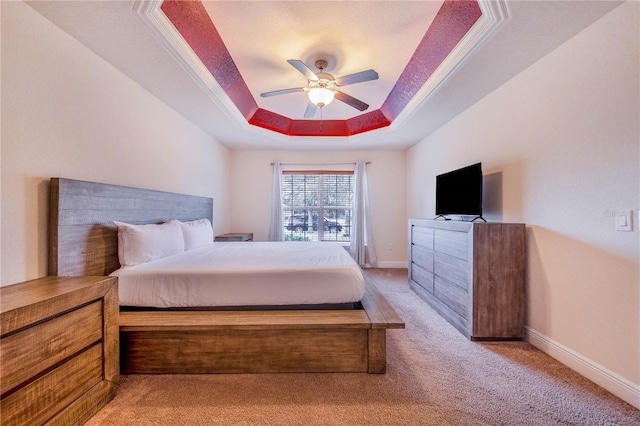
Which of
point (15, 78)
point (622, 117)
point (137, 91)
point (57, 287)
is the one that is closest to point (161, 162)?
point (137, 91)

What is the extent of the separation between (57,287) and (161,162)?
5.83 feet

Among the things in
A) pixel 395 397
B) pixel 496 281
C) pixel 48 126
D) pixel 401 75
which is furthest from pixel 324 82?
pixel 395 397

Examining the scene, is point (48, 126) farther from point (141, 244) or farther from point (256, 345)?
point (256, 345)

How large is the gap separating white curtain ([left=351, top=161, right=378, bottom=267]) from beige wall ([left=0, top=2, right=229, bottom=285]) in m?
3.39

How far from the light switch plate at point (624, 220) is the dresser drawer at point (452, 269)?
970mm

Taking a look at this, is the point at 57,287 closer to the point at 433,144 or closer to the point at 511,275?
the point at 511,275

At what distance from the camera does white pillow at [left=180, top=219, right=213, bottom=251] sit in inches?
113

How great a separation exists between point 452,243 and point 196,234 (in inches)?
110

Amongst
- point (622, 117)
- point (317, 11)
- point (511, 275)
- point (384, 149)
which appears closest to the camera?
point (622, 117)

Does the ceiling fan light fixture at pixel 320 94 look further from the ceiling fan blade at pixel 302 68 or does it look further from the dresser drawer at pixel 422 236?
the dresser drawer at pixel 422 236

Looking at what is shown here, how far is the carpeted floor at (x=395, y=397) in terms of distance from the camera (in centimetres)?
138

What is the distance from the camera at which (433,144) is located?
13.0 feet

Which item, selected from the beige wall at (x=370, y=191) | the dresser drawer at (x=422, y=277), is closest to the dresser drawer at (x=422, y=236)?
the dresser drawer at (x=422, y=277)

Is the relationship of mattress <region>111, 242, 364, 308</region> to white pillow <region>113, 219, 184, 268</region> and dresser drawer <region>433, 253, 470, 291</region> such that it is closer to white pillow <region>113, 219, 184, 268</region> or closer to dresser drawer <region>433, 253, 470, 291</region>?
white pillow <region>113, 219, 184, 268</region>
